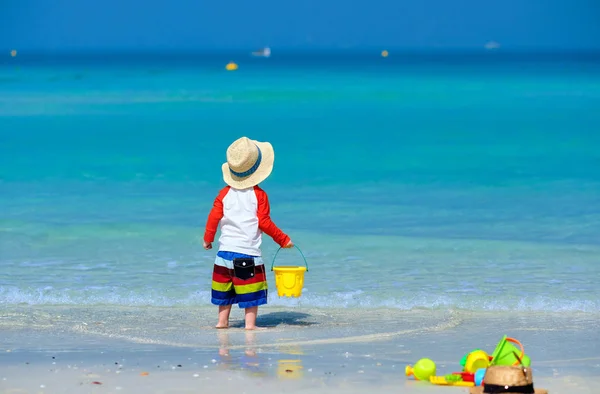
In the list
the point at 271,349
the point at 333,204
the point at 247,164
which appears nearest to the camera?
the point at 271,349

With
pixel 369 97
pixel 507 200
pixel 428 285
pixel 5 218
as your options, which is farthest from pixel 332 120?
pixel 428 285

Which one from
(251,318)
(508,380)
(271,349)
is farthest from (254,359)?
(508,380)

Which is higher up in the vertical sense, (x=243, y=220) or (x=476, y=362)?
(x=243, y=220)

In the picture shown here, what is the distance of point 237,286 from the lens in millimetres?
6125

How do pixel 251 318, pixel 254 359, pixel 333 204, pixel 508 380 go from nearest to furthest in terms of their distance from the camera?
pixel 508 380
pixel 254 359
pixel 251 318
pixel 333 204

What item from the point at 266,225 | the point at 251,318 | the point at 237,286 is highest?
the point at 266,225

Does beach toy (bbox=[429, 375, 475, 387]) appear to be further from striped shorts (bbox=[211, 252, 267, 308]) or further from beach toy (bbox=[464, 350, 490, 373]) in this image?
striped shorts (bbox=[211, 252, 267, 308])

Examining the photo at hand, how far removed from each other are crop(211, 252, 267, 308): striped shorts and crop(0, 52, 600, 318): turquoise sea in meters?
1.10

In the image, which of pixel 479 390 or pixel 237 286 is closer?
pixel 479 390

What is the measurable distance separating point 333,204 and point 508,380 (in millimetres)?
9415

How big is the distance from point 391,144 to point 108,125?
9643mm

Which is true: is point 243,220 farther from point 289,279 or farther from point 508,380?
point 508,380

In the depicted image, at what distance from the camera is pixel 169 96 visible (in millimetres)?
45625

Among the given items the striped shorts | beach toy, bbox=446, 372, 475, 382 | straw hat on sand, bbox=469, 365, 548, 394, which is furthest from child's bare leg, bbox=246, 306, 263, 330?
straw hat on sand, bbox=469, 365, 548, 394
